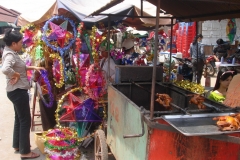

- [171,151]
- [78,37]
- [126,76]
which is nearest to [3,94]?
[78,37]

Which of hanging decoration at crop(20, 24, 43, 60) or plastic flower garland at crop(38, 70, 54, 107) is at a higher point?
hanging decoration at crop(20, 24, 43, 60)

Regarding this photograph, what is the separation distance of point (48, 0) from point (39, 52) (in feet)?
4.79

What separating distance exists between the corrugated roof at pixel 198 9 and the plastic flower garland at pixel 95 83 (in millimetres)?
1318

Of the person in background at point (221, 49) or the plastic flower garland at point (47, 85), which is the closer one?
the plastic flower garland at point (47, 85)

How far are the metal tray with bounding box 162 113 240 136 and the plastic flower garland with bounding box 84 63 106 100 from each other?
77.2 inches

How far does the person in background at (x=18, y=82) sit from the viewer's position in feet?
11.1

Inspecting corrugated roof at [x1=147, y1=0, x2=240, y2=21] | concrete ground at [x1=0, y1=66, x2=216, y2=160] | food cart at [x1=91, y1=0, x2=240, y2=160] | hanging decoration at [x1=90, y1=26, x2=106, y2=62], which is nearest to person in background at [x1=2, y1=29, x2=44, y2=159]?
concrete ground at [x1=0, y1=66, x2=216, y2=160]

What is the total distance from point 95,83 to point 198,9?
1708mm

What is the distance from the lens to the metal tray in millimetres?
1711

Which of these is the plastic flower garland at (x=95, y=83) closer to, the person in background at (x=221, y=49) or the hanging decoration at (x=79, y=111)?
the hanging decoration at (x=79, y=111)

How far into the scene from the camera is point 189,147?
2.07 metres

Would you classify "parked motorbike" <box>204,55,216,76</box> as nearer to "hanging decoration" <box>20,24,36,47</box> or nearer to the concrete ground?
the concrete ground

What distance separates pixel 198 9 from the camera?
3.25 metres

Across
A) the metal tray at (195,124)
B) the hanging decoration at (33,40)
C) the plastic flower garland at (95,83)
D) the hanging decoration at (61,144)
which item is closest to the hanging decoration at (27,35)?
the hanging decoration at (33,40)
